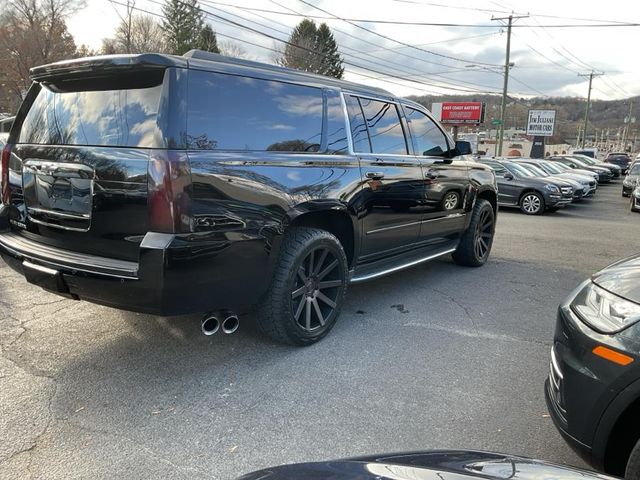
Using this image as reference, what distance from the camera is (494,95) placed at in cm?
4191

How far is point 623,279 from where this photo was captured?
2.36 m

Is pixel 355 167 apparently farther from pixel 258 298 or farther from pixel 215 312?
pixel 215 312

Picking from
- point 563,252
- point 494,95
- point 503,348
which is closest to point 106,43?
point 494,95

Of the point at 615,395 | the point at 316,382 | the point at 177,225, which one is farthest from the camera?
the point at 316,382

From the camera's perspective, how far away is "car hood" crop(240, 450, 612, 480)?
142 cm

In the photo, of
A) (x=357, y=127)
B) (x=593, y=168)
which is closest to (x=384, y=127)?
(x=357, y=127)

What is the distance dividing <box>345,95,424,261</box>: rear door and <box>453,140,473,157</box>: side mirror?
0.98m

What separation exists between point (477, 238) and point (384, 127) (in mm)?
2539

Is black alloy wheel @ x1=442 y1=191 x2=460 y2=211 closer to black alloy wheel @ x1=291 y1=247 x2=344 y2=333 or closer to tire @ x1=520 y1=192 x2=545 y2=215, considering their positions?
black alloy wheel @ x1=291 y1=247 x2=344 y2=333

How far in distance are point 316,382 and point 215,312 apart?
32.0 inches

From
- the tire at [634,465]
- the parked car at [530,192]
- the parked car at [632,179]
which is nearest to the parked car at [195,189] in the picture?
the tire at [634,465]

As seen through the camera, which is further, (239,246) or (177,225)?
(239,246)

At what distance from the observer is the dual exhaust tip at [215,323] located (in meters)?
3.19

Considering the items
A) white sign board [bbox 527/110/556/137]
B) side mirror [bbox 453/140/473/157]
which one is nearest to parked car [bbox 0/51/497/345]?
side mirror [bbox 453/140/473/157]
